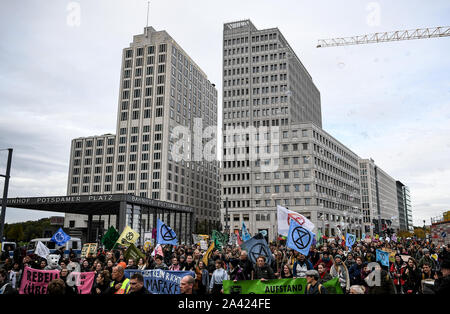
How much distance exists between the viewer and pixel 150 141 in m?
114

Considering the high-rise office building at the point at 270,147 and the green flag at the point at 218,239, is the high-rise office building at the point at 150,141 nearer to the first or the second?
the high-rise office building at the point at 270,147

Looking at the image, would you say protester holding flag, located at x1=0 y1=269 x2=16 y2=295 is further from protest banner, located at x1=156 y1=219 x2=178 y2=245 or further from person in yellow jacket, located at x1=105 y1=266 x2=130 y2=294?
protest banner, located at x1=156 y1=219 x2=178 y2=245

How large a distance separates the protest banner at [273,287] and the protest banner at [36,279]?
4.65 meters

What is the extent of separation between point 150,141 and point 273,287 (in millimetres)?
109707

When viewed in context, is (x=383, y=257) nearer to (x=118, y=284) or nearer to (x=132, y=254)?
(x=132, y=254)

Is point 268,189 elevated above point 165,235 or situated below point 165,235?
above

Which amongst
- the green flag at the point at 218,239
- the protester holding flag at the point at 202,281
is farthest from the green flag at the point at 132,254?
the green flag at the point at 218,239

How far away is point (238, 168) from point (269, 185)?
951 cm

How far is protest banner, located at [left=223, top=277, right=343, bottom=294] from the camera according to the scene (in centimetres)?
782

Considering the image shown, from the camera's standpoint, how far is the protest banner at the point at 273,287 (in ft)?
25.7


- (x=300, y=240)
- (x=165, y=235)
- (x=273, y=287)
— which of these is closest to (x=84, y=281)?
(x=273, y=287)
